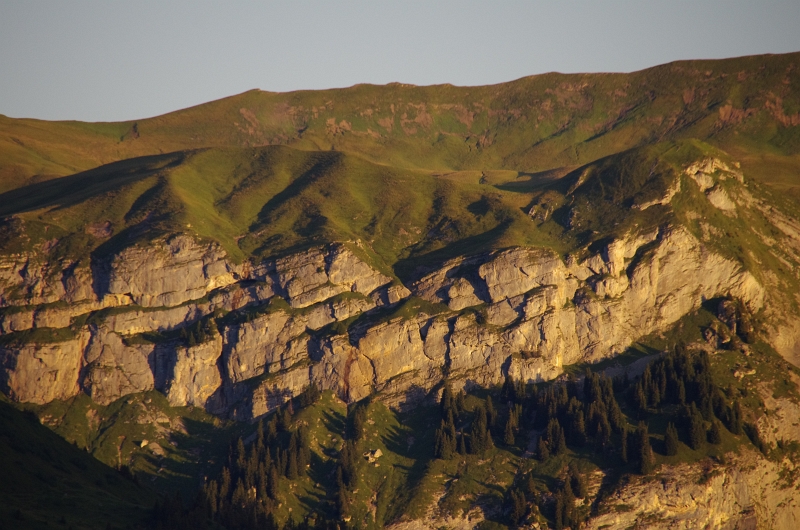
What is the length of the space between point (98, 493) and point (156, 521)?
17.0 meters

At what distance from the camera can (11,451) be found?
19375 cm

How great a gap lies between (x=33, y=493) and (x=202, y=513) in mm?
29301

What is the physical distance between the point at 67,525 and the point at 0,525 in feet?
48.0

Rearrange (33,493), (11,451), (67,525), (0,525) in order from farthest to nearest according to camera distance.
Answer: (11,451)
(33,493)
(67,525)
(0,525)

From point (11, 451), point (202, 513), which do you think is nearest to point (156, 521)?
point (202, 513)

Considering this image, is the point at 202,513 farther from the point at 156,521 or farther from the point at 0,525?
the point at 0,525

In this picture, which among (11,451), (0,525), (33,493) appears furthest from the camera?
(11,451)

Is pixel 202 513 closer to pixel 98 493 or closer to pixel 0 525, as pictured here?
pixel 98 493

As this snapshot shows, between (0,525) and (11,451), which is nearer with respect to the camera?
(0,525)

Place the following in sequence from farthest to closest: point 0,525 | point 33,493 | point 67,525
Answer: point 33,493
point 67,525
point 0,525

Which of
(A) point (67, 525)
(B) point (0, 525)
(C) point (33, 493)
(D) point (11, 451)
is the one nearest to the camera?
(B) point (0, 525)

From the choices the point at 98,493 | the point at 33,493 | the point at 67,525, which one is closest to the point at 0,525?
the point at 67,525

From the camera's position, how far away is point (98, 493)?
194 metres

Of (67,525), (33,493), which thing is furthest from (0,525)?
(33,493)
